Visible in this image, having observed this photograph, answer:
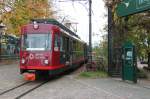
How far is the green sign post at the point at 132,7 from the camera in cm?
1740

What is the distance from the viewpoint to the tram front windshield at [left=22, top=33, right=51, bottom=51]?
21.6 meters

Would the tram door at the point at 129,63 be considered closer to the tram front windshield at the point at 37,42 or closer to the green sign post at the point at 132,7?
the green sign post at the point at 132,7

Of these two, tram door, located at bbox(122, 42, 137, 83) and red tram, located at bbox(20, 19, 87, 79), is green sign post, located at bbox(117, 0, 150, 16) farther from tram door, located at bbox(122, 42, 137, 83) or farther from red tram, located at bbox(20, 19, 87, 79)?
red tram, located at bbox(20, 19, 87, 79)

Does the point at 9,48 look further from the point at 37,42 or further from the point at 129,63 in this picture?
the point at 129,63

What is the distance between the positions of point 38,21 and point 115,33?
5717 millimetres

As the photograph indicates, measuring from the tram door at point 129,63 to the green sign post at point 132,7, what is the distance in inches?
79.9

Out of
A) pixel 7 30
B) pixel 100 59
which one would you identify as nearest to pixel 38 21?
pixel 100 59

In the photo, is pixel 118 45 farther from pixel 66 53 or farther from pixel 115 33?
pixel 66 53

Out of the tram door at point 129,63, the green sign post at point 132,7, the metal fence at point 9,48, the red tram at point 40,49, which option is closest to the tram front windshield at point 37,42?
the red tram at point 40,49

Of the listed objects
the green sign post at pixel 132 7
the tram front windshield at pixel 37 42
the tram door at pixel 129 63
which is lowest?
the tram door at pixel 129 63

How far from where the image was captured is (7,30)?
45344 mm

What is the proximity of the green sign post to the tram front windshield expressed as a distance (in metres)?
3.85

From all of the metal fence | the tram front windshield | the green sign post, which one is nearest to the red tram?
the tram front windshield

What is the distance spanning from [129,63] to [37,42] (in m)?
4.82
